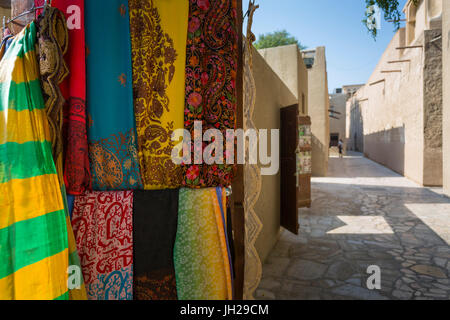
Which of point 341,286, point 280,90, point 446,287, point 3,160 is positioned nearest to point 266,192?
point 341,286

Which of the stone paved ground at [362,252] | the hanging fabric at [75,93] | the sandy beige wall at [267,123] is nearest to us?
the hanging fabric at [75,93]

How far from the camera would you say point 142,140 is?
67.7 inches

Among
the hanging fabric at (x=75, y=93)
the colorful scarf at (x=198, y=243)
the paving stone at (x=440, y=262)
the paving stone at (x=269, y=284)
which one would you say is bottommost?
the paving stone at (x=269, y=284)

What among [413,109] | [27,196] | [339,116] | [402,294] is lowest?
[402,294]

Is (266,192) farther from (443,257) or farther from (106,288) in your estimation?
(443,257)

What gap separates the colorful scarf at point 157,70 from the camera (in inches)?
67.3

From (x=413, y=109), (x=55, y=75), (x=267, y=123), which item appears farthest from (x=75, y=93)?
(x=413, y=109)

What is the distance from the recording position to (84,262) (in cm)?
171

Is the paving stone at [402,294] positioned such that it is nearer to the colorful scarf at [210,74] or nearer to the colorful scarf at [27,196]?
the colorful scarf at [210,74]

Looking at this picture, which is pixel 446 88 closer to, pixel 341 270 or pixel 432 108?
pixel 432 108

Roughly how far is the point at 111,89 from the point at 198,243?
3.83 feet

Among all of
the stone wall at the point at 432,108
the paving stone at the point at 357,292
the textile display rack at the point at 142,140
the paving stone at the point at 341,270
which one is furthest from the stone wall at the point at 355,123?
the textile display rack at the point at 142,140

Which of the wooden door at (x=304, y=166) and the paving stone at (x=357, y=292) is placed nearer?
the paving stone at (x=357, y=292)

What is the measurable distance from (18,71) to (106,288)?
1.41m
